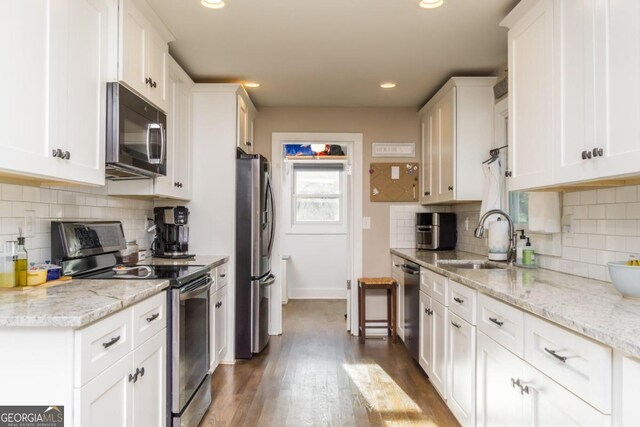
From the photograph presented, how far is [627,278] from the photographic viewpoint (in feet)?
4.90

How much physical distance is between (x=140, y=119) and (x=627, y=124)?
225 centimetres

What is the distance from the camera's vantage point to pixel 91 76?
A: 1937mm

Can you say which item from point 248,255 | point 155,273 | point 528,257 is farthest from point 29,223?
point 528,257

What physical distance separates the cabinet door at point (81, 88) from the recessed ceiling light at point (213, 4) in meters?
0.52

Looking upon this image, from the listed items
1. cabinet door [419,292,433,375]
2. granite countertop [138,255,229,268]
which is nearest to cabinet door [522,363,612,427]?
cabinet door [419,292,433,375]

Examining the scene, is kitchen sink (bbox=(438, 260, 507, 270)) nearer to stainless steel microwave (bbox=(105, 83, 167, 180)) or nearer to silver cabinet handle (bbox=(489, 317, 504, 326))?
silver cabinet handle (bbox=(489, 317, 504, 326))

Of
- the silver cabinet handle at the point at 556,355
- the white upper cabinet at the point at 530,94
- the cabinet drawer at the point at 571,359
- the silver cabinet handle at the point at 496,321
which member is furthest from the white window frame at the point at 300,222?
the silver cabinet handle at the point at 556,355

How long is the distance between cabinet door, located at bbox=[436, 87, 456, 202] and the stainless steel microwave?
223cm

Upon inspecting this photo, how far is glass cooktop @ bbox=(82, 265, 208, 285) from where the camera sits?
2.14 m

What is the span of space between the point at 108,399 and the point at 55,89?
1.21 metres

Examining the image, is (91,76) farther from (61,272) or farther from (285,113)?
(285,113)

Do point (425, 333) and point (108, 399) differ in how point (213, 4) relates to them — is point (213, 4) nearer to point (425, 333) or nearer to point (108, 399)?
point (108, 399)

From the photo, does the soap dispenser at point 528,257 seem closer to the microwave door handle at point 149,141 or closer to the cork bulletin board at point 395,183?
the cork bulletin board at point 395,183

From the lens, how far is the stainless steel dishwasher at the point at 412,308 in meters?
3.34
